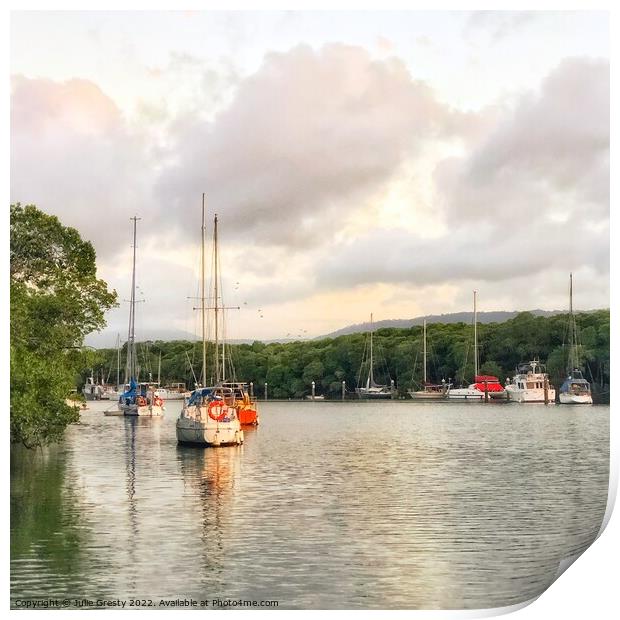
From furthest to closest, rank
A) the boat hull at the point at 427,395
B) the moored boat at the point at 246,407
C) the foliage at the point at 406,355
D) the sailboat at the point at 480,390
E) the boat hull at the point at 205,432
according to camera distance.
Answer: the boat hull at the point at 427,395
the sailboat at the point at 480,390
the moored boat at the point at 246,407
the boat hull at the point at 205,432
the foliage at the point at 406,355

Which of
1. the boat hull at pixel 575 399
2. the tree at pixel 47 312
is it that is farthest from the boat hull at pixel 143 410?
the tree at pixel 47 312

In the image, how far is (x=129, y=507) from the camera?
1239cm

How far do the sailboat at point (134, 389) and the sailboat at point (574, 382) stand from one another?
729 cm

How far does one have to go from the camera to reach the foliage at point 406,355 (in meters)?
19.4

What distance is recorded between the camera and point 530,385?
32031mm

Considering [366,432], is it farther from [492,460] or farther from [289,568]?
[289,568]

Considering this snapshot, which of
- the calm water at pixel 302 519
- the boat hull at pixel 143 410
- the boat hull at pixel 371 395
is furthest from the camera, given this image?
the boat hull at pixel 371 395

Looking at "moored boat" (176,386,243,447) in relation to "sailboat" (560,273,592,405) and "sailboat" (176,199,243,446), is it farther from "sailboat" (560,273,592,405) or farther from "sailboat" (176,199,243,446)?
"sailboat" (560,273,592,405)

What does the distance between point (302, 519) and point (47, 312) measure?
328cm

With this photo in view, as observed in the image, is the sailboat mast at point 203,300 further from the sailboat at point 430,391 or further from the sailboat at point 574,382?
the sailboat at point 430,391

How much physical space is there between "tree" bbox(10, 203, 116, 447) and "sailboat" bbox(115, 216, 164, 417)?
1.63 ft

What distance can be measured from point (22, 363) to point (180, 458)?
8.38 metres

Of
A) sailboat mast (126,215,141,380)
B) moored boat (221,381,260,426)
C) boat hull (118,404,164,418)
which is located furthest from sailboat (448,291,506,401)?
sailboat mast (126,215,141,380)

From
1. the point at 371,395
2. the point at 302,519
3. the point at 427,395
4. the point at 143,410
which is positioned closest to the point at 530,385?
the point at 427,395
